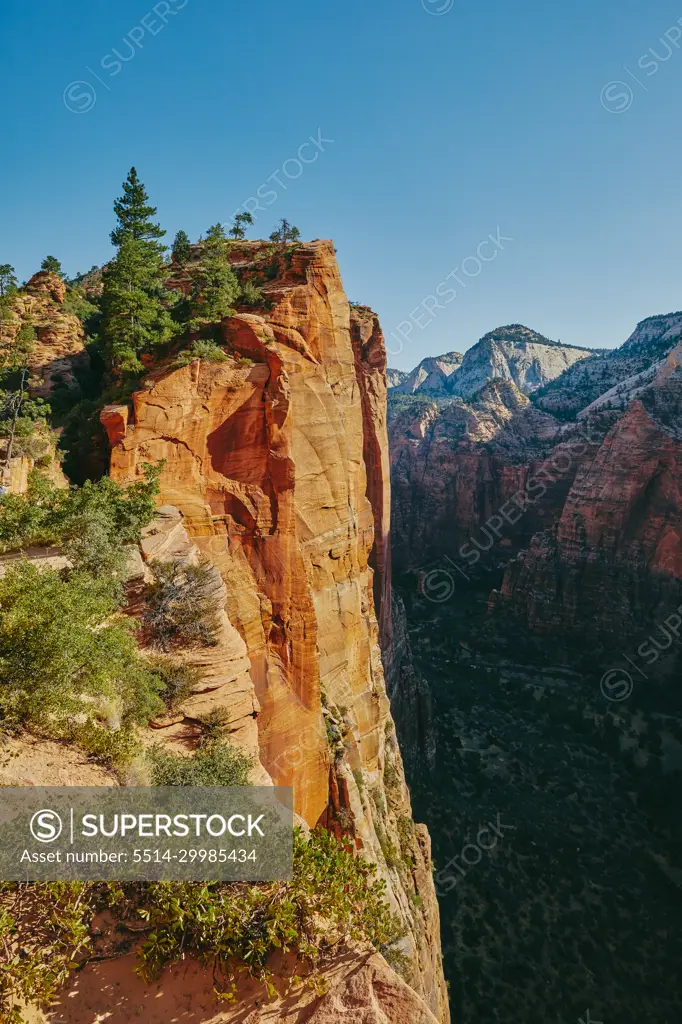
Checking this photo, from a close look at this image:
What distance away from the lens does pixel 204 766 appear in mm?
9844

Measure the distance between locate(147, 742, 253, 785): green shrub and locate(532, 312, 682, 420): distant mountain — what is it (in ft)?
318

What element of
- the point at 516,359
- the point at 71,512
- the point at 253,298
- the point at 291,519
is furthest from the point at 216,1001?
the point at 516,359

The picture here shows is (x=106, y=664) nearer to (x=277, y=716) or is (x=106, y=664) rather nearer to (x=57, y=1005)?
(x=57, y=1005)

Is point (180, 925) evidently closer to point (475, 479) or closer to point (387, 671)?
point (387, 671)

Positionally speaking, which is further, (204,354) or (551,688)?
(551,688)

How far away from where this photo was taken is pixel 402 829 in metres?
25.0

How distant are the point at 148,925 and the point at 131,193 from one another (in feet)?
105

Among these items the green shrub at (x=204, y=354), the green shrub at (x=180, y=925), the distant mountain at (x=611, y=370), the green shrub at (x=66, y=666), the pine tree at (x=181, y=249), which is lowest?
the green shrub at (x=180, y=925)

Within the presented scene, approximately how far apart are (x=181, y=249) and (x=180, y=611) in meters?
27.0

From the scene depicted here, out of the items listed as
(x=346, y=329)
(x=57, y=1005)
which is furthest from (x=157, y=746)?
(x=346, y=329)

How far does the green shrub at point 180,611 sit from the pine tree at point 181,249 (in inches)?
965

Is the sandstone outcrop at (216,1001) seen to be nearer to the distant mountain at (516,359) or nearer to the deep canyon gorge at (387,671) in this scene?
the deep canyon gorge at (387,671)

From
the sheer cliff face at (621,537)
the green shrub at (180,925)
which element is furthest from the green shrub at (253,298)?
the sheer cliff face at (621,537)

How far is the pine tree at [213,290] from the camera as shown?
2030 cm
